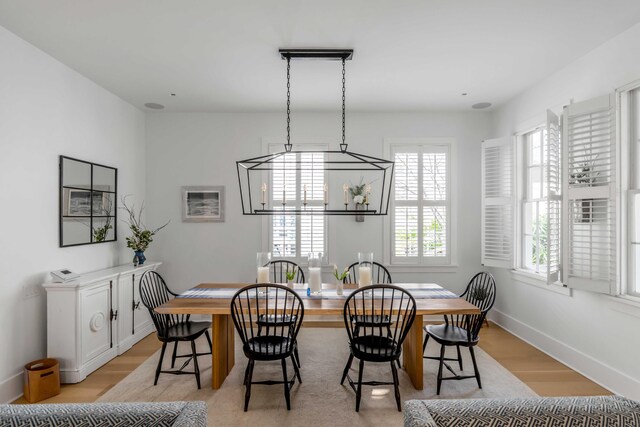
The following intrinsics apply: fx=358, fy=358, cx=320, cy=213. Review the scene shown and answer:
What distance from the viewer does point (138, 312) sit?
4246 millimetres

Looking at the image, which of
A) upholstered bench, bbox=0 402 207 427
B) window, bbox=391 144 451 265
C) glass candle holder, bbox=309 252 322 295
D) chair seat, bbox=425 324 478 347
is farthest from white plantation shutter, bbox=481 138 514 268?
upholstered bench, bbox=0 402 207 427

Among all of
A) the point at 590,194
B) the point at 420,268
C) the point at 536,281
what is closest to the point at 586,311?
the point at 536,281

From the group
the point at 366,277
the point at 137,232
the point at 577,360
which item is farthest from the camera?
the point at 137,232

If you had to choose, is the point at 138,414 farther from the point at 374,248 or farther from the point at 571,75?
the point at 571,75

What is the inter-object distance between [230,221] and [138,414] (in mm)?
3752

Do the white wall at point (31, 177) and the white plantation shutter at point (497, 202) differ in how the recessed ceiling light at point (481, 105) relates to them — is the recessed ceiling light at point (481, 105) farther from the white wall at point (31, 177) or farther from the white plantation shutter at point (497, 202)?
the white wall at point (31, 177)

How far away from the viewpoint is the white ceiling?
98.9 inches

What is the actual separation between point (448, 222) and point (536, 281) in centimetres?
135

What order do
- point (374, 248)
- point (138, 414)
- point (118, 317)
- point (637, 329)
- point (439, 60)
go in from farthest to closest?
1. point (374, 248)
2. point (118, 317)
3. point (439, 60)
4. point (637, 329)
5. point (138, 414)

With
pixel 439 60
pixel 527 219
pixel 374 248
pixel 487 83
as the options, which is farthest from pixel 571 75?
pixel 374 248

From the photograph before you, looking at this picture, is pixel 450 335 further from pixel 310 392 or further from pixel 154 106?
pixel 154 106

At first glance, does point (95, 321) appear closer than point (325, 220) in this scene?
Yes

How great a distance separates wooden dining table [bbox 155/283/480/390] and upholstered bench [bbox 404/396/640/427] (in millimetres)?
1375

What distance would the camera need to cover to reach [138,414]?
1352 millimetres
